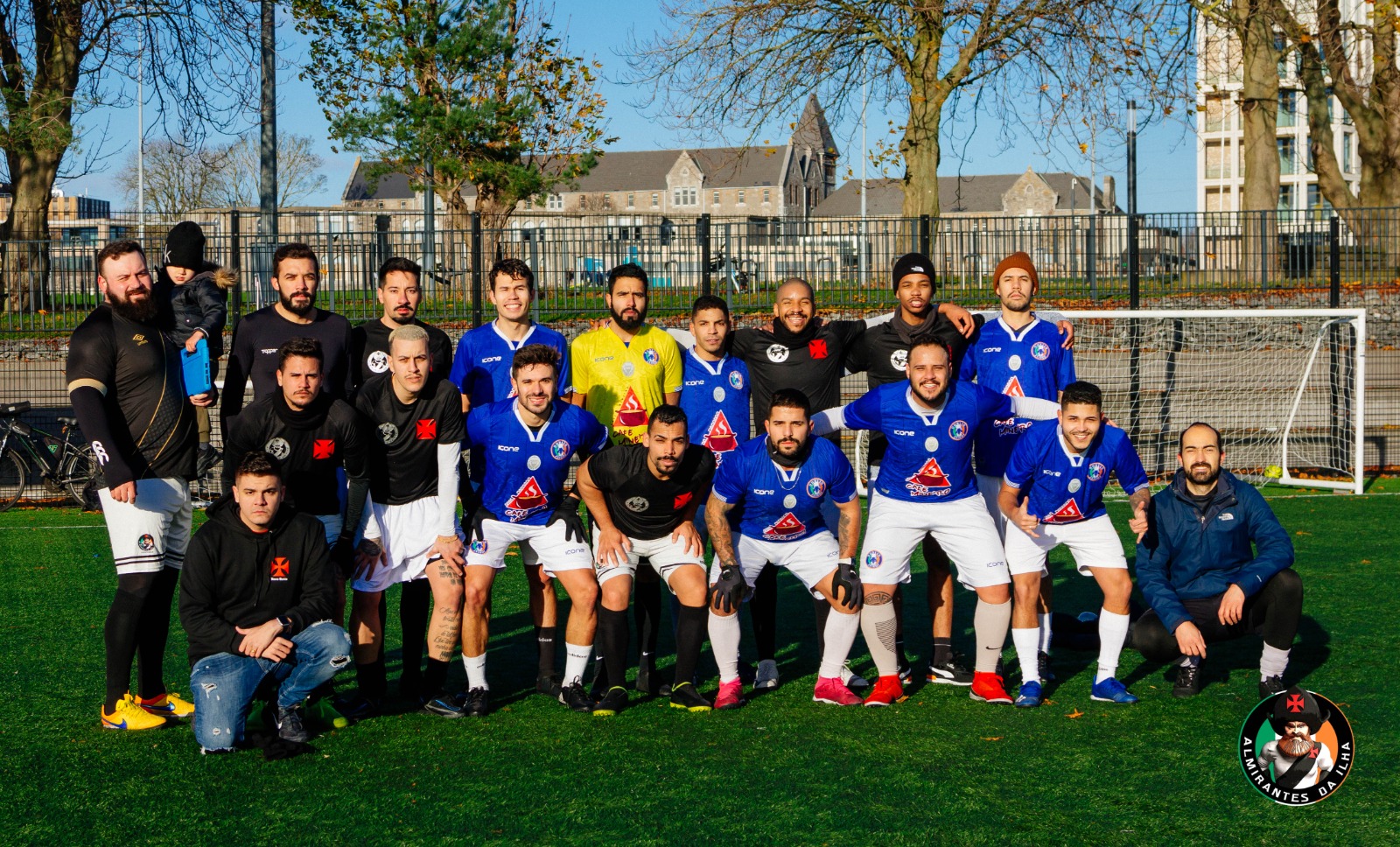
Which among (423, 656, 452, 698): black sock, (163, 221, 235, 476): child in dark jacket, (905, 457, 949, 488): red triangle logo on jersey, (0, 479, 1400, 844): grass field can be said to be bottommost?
(0, 479, 1400, 844): grass field

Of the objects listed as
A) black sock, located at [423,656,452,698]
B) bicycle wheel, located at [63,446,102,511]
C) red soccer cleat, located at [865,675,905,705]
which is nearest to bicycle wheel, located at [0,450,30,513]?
bicycle wheel, located at [63,446,102,511]

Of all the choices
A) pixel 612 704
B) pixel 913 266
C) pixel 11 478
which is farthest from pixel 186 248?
pixel 11 478

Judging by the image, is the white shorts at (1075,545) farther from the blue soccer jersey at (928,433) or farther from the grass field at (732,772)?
the grass field at (732,772)

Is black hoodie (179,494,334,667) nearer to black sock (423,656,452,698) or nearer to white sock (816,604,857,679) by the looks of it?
black sock (423,656,452,698)

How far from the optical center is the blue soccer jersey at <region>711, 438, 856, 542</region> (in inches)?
211

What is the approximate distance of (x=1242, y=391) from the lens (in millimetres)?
12172

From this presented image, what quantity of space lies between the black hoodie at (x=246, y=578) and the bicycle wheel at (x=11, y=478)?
7.65 meters

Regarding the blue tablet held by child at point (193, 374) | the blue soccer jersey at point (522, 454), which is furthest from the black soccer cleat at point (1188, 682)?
the blue tablet held by child at point (193, 374)

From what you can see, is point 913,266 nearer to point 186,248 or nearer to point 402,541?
point 402,541

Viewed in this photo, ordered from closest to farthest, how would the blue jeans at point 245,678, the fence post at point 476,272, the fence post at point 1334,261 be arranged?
the blue jeans at point 245,678
the fence post at point 476,272
the fence post at point 1334,261

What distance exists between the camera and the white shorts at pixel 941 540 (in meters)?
5.41

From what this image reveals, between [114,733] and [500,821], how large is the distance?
1.95 metres

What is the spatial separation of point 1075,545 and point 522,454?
A: 2493 millimetres

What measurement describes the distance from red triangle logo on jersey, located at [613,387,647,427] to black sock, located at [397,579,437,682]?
1.20m
